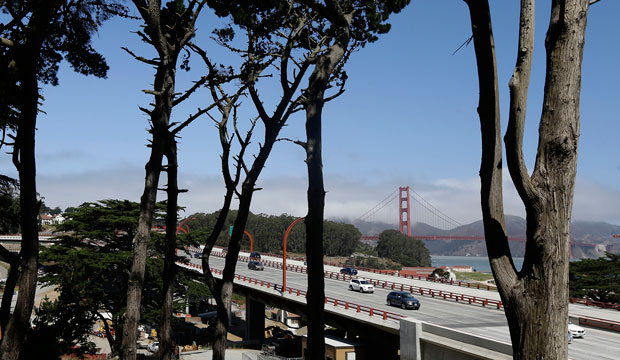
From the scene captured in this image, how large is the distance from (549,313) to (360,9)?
1047 cm

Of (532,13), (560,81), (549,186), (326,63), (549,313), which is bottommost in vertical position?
(549,313)

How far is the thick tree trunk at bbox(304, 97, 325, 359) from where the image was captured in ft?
24.6

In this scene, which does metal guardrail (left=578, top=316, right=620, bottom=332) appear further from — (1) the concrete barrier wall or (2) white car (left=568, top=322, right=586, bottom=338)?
(1) the concrete barrier wall

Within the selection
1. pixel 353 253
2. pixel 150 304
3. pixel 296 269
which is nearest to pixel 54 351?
pixel 150 304

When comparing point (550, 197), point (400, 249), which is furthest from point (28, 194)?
point (400, 249)

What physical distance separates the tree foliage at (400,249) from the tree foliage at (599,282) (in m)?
105

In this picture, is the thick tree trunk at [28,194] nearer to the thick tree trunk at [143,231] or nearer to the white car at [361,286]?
the thick tree trunk at [143,231]

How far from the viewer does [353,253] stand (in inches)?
6053

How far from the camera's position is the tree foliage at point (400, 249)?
508 feet

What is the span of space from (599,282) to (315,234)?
150 ft

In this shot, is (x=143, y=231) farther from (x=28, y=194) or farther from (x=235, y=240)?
(x=28, y=194)

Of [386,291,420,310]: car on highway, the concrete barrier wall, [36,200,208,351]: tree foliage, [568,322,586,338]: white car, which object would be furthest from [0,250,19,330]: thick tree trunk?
[386,291,420,310]: car on highway

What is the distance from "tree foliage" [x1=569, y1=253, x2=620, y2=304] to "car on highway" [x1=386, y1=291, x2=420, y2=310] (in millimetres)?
18785

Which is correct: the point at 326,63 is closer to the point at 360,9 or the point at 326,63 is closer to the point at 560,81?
the point at 560,81
